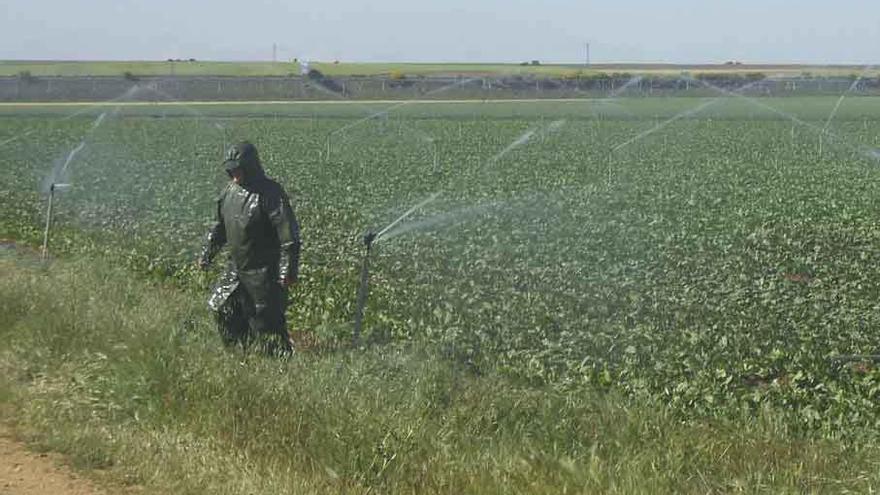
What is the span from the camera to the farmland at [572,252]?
834cm

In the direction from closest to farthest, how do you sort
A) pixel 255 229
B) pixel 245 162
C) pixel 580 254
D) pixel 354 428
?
pixel 354 428, pixel 245 162, pixel 255 229, pixel 580 254

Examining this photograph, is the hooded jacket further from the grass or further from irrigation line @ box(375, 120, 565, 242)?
irrigation line @ box(375, 120, 565, 242)

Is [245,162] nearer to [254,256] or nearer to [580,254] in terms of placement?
[254,256]

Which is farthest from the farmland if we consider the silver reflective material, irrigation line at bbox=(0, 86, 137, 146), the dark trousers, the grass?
irrigation line at bbox=(0, 86, 137, 146)

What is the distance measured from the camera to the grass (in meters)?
5.59

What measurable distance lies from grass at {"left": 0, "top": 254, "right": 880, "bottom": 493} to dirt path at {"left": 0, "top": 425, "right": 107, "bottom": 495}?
0.12m

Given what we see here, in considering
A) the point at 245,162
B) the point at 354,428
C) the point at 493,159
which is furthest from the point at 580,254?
the point at 493,159

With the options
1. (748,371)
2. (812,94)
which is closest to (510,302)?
(748,371)

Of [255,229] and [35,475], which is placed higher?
[255,229]

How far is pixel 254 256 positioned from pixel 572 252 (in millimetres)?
6101

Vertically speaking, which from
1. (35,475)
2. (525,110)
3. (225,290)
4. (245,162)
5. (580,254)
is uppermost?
(525,110)

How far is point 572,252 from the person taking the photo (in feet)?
44.9

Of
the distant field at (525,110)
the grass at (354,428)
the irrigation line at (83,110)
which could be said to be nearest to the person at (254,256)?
the grass at (354,428)

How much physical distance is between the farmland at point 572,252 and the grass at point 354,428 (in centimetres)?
70
